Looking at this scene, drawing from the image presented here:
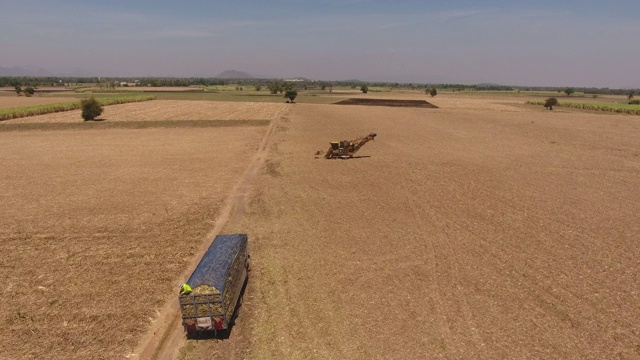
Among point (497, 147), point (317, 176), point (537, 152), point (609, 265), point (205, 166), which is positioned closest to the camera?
point (609, 265)

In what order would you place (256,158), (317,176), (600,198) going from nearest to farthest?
1. (600,198)
2. (317,176)
3. (256,158)

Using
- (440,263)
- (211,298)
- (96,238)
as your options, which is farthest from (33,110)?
(440,263)

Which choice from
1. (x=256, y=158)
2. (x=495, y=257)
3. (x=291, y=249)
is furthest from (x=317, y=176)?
(x=495, y=257)

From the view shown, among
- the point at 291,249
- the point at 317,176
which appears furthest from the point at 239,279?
the point at 317,176

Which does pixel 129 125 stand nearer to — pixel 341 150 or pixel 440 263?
pixel 341 150

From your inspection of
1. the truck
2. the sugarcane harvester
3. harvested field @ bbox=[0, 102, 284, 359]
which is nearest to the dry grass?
harvested field @ bbox=[0, 102, 284, 359]

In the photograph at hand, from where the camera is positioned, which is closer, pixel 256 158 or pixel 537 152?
pixel 256 158

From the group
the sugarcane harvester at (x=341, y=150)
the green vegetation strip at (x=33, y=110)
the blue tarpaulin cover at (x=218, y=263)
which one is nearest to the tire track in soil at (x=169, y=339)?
the blue tarpaulin cover at (x=218, y=263)

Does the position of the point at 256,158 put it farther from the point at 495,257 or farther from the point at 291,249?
the point at 495,257

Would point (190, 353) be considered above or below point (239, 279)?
below
